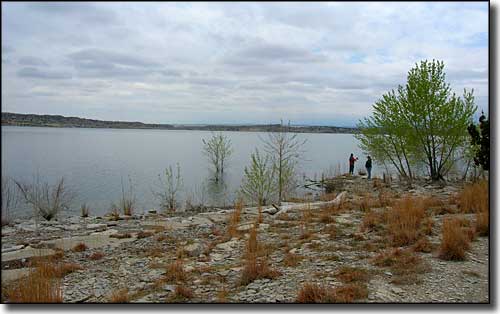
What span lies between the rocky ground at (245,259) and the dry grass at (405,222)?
20 cm

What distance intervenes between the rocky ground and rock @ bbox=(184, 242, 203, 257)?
0.02 m

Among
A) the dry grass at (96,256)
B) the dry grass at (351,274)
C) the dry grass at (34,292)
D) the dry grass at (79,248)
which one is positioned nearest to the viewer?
the dry grass at (34,292)

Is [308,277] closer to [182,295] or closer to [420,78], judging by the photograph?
[182,295]

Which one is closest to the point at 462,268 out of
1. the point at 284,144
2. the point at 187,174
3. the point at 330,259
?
the point at 330,259

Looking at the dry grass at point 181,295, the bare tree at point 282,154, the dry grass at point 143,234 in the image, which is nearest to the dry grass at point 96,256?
the dry grass at point 143,234

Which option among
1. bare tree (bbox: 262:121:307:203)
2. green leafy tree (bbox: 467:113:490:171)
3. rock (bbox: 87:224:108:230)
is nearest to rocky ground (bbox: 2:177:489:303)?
A: rock (bbox: 87:224:108:230)

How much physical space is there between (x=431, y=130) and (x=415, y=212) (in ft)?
31.5

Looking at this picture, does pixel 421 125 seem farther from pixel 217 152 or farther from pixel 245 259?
pixel 217 152

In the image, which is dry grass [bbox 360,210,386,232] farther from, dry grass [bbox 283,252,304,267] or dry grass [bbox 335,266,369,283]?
dry grass [bbox 335,266,369,283]

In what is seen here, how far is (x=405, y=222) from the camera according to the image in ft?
22.7

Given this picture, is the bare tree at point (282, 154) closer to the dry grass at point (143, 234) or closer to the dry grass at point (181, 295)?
the dry grass at point (143, 234)

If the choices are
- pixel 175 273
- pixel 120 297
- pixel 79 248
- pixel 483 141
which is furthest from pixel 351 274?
pixel 483 141

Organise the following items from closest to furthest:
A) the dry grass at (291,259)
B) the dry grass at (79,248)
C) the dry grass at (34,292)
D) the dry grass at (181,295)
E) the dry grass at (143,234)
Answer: the dry grass at (34,292) < the dry grass at (181,295) < the dry grass at (291,259) < the dry grass at (79,248) < the dry grass at (143,234)

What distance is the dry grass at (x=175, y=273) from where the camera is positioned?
201 inches
